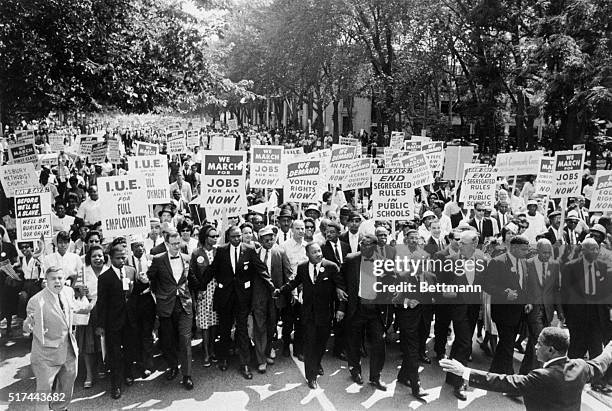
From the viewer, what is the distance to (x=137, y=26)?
13367mm

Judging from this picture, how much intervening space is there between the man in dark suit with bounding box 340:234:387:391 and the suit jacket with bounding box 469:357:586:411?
2787 millimetres

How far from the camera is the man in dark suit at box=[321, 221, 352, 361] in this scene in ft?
26.0

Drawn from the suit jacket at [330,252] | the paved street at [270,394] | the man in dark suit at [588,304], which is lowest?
the paved street at [270,394]

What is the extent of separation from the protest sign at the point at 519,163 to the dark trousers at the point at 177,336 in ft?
28.1

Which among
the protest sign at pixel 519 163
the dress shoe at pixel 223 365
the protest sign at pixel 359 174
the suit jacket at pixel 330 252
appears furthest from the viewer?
the protest sign at pixel 359 174

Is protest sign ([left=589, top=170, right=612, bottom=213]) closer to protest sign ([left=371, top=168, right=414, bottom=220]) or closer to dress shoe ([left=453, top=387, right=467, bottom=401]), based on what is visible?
protest sign ([left=371, top=168, right=414, bottom=220])

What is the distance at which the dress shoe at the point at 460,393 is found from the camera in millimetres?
6923

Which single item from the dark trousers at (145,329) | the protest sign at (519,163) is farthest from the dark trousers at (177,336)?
the protest sign at (519,163)

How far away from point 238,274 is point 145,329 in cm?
136

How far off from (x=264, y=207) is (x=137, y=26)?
217 inches

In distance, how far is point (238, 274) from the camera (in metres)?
7.63

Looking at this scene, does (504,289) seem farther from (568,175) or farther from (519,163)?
(519,163)

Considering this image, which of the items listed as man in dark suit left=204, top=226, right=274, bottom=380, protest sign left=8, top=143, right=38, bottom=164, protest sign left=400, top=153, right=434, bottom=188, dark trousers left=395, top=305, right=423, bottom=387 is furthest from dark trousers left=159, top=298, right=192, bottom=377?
protest sign left=8, top=143, right=38, bottom=164

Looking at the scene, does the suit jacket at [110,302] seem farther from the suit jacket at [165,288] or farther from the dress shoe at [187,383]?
the dress shoe at [187,383]
